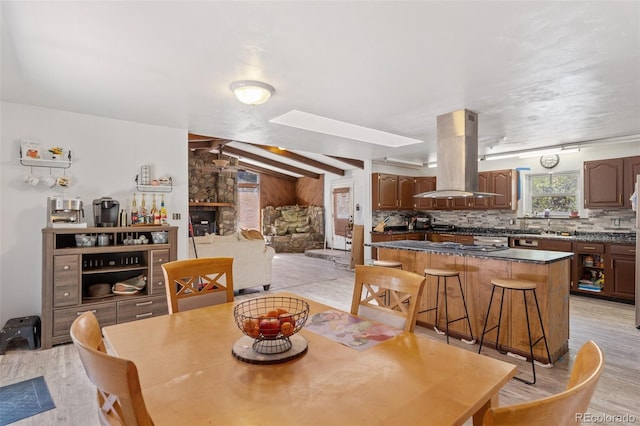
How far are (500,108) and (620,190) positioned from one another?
3109 millimetres

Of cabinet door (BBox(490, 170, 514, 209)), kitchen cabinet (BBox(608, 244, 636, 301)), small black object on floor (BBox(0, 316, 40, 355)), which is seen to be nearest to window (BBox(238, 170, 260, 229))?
cabinet door (BBox(490, 170, 514, 209))

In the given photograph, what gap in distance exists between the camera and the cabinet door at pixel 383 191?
7.06 meters

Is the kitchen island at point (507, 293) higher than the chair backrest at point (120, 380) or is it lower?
lower

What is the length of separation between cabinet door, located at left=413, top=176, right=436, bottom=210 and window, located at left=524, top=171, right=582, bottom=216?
1.82 metres

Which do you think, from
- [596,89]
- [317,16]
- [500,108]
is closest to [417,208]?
[500,108]

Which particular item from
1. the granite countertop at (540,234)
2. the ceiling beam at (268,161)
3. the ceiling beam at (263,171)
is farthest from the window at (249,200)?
the granite countertop at (540,234)

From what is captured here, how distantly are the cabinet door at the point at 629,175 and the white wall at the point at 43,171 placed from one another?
659 centimetres

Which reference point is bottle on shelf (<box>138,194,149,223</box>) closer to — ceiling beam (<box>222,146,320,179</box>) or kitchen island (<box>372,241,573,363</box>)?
kitchen island (<box>372,241,573,363</box>)

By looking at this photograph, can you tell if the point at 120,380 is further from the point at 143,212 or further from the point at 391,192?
the point at 391,192

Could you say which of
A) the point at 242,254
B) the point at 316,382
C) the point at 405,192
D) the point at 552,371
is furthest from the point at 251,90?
the point at 405,192

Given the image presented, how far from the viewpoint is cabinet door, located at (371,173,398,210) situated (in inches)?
278

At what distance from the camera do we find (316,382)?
3.61ft

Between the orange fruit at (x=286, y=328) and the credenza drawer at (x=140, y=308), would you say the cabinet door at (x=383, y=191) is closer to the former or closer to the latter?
the credenza drawer at (x=140, y=308)

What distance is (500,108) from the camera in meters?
3.52
